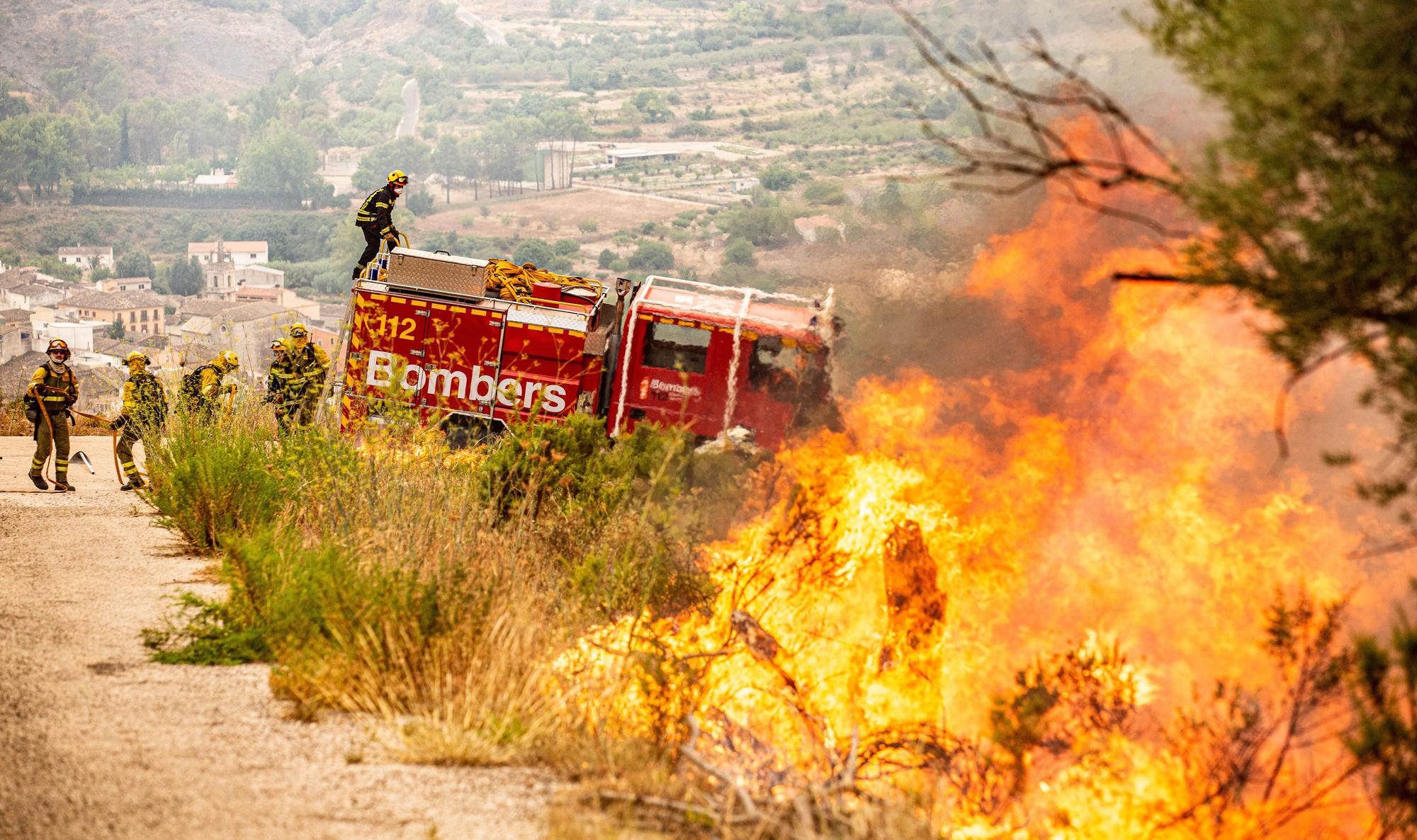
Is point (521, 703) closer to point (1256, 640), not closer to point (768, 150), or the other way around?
point (1256, 640)

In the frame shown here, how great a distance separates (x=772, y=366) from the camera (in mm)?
16312

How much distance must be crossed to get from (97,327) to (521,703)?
3130 inches

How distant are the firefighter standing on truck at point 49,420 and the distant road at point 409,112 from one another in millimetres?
118377

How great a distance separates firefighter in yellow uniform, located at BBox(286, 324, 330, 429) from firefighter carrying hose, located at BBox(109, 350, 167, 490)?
1441mm

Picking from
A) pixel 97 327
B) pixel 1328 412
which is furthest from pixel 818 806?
pixel 97 327

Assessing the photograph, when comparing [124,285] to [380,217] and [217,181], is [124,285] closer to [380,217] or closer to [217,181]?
[217,181]

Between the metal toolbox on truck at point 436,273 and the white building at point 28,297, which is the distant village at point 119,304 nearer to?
the white building at point 28,297

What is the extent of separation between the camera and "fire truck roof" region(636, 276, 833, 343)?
52.3ft

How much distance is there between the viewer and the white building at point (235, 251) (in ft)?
358

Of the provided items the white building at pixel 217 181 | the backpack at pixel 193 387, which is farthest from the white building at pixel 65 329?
the backpack at pixel 193 387

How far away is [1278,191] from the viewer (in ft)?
14.3

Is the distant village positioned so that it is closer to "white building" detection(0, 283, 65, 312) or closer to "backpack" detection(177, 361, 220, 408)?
"white building" detection(0, 283, 65, 312)

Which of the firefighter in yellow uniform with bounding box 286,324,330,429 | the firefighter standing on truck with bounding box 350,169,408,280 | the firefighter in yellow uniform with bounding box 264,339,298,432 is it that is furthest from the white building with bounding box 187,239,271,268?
the firefighter in yellow uniform with bounding box 264,339,298,432

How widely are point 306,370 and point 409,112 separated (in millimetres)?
129910
